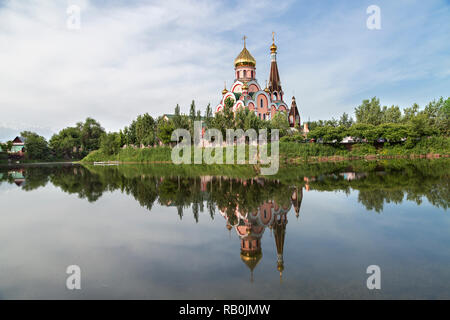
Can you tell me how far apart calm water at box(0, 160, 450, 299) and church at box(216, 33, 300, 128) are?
106 ft

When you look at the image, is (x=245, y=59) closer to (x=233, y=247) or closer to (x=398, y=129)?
(x=398, y=129)

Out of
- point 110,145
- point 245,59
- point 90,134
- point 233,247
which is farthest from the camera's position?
Result: point 90,134

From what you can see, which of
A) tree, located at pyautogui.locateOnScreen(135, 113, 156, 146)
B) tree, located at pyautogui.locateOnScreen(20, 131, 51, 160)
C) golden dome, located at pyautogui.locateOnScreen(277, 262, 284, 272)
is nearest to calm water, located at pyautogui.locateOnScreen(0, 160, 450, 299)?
golden dome, located at pyautogui.locateOnScreen(277, 262, 284, 272)

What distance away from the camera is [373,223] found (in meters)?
6.35

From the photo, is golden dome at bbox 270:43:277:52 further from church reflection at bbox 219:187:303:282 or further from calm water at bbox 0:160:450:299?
church reflection at bbox 219:187:303:282

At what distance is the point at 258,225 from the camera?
6.31 meters

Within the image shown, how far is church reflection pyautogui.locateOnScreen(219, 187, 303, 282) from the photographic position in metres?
4.63

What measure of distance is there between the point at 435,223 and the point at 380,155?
1251 inches

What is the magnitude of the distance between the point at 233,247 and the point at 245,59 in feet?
135

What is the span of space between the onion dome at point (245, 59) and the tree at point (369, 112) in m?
21.3

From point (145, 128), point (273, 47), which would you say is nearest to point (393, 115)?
point (273, 47)

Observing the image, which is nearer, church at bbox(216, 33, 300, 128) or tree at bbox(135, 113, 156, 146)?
church at bbox(216, 33, 300, 128)

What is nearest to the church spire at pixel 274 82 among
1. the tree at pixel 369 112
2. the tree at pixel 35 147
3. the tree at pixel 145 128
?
the tree at pixel 369 112
